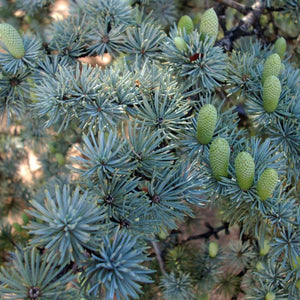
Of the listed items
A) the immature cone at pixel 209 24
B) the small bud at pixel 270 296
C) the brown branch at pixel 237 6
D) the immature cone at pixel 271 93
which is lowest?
the small bud at pixel 270 296

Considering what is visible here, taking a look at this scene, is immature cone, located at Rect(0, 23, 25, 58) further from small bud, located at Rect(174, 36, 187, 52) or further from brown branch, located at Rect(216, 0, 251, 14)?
brown branch, located at Rect(216, 0, 251, 14)

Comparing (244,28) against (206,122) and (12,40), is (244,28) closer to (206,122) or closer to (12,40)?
(206,122)

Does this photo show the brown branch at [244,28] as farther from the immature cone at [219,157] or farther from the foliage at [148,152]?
the immature cone at [219,157]

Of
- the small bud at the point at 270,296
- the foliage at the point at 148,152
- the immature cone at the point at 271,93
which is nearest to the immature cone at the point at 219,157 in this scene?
the foliage at the point at 148,152

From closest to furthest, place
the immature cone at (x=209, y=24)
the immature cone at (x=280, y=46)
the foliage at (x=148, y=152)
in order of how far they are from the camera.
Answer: the foliage at (x=148, y=152) → the immature cone at (x=209, y=24) → the immature cone at (x=280, y=46)

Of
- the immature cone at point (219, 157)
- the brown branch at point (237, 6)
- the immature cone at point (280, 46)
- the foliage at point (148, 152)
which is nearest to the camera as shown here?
the foliage at point (148, 152)

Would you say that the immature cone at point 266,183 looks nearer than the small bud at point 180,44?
Yes
